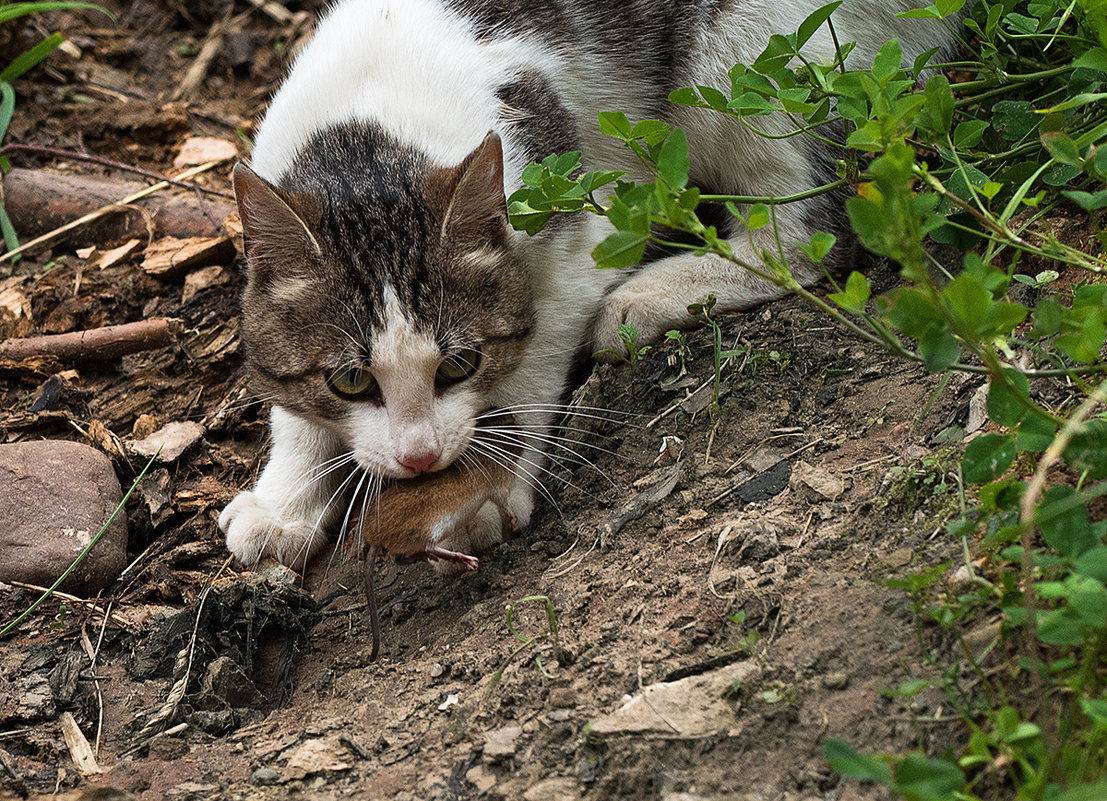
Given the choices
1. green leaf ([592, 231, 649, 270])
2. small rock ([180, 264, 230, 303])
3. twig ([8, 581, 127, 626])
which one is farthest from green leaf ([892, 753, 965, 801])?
small rock ([180, 264, 230, 303])

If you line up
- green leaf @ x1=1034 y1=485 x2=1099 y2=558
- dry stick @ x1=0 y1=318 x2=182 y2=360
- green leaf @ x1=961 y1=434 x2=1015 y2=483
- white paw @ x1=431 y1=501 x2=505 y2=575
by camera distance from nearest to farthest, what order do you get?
1. green leaf @ x1=1034 y1=485 x2=1099 y2=558
2. green leaf @ x1=961 y1=434 x2=1015 y2=483
3. white paw @ x1=431 y1=501 x2=505 y2=575
4. dry stick @ x1=0 y1=318 x2=182 y2=360

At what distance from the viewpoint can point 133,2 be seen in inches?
203

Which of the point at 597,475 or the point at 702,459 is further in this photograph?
the point at 597,475

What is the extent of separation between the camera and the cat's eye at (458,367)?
2.43 m

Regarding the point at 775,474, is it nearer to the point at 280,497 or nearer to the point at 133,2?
the point at 280,497

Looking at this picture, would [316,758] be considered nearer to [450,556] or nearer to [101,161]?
[450,556]

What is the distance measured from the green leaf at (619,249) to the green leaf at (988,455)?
64cm

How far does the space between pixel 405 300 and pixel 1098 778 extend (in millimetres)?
1698

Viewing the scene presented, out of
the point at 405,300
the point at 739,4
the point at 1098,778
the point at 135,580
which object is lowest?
the point at 135,580

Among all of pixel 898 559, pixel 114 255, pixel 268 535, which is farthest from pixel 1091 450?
pixel 114 255

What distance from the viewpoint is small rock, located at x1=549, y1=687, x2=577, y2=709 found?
1722mm

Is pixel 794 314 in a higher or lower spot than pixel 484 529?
higher

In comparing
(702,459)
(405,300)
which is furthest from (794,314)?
(405,300)

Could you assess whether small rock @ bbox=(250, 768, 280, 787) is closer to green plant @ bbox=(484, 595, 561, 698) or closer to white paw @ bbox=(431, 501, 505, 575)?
green plant @ bbox=(484, 595, 561, 698)
